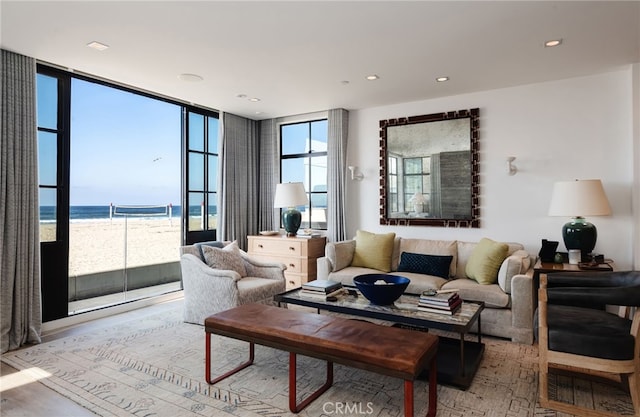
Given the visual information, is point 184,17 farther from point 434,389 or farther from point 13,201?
point 434,389

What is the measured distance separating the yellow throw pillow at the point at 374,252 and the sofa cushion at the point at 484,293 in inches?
34.3

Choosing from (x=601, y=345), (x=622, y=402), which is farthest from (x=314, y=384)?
(x=622, y=402)

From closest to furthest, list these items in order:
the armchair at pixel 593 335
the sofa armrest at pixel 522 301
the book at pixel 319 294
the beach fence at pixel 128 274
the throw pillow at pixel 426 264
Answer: the armchair at pixel 593 335 → the book at pixel 319 294 → the sofa armrest at pixel 522 301 → the throw pillow at pixel 426 264 → the beach fence at pixel 128 274

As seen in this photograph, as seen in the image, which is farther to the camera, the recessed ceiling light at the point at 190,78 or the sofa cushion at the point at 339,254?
the sofa cushion at the point at 339,254

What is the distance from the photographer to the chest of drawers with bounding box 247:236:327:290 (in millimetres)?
5035

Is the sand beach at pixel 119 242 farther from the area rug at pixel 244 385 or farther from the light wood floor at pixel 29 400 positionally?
the light wood floor at pixel 29 400

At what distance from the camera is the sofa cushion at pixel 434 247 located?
4246mm

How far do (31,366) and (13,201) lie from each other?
4.73 feet

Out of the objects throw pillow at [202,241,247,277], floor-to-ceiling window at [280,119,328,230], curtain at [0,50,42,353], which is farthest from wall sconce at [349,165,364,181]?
curtain at [0,50,42,353]

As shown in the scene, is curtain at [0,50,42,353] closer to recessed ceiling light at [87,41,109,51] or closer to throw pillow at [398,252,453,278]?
recessed ceiling light at [87,41,109,51]

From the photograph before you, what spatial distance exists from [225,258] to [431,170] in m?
2.80

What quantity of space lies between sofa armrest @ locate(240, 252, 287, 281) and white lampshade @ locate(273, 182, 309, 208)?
3.80ft

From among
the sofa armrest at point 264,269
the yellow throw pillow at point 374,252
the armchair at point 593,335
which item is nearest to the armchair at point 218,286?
the sofa armrest at point 264,269

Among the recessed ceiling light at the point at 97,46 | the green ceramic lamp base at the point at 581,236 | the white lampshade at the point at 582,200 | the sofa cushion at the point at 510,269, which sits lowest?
the sofa cushion at the point at 510,269
